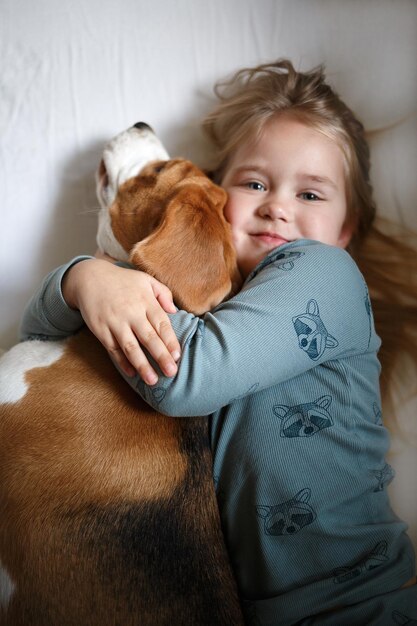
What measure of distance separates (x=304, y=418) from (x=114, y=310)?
63cm

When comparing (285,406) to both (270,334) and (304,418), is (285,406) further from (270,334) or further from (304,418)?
(270,334)

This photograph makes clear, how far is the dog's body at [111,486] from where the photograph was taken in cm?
154

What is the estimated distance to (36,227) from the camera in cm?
250

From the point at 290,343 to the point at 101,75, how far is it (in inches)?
63.5

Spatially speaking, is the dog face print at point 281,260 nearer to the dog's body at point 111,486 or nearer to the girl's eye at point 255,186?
the dog's body at point 111,486

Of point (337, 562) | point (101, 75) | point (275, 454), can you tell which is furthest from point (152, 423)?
point (101, 75)

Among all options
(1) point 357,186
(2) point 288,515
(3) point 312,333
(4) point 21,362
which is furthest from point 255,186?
(2) point 288,515

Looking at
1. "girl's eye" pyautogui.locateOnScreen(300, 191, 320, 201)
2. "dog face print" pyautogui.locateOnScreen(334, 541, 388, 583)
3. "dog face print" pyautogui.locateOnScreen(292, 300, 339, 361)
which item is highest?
"girl's eye" pyautogui.locateOnScreen(300, 191, 320, 201)

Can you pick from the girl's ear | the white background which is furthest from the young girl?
the white background

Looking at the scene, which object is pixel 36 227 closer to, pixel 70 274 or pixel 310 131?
pixel 70 274

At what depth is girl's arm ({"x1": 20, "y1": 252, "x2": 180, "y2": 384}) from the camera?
160cm

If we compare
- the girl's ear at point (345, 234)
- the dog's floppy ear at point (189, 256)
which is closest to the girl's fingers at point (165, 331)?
the dog's floppy ear at point (189, 256)

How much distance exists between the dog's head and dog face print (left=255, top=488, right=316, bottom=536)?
23.6 inches

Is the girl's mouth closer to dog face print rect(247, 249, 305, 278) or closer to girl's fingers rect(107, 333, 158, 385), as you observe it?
dog face print rect(247, 249, 305, 278)
